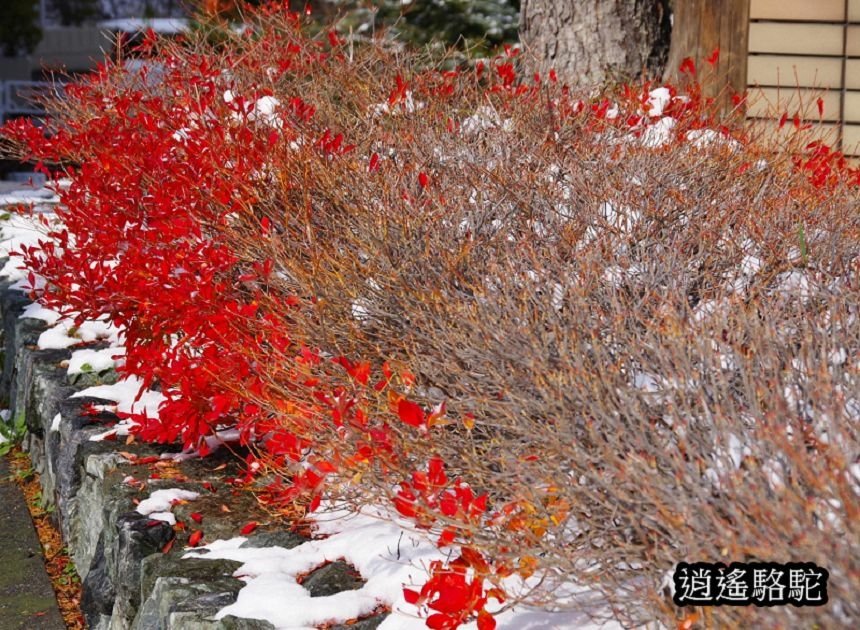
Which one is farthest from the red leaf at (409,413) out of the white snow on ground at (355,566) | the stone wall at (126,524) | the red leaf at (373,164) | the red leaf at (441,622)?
the red leaf at (373,164)

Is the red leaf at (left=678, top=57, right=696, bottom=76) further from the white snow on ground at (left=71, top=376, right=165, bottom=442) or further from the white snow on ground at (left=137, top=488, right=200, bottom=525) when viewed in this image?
the white snow on ground at (left=137, top=488, right=200, bottom=525)

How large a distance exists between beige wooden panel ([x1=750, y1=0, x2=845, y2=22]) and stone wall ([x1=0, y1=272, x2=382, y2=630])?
4.79m

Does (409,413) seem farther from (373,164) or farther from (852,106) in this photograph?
(852,106)

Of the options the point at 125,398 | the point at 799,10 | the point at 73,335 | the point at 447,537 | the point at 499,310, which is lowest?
the point at 125,398

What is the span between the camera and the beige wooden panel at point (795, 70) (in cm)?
708

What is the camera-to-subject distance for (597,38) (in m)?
7.40

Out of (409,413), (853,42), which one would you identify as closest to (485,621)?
Answer: (409,413)

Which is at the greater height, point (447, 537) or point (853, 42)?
point (853, 42)

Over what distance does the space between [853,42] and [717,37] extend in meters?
0.88

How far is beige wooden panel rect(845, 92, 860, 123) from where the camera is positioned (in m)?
7.09

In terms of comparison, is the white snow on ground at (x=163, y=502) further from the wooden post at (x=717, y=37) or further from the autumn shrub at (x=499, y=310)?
the wooden post at (x=717, y=37)

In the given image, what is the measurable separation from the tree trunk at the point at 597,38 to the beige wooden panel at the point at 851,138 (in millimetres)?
1338

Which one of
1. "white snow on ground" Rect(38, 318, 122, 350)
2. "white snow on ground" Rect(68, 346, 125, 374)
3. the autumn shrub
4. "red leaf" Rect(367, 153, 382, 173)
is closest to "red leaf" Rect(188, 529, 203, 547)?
the autumn shrub

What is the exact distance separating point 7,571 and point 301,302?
2.13m
